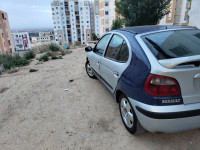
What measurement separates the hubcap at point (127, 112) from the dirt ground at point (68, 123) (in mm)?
204

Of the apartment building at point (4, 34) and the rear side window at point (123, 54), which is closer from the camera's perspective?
the rear side window at point (123, 54)

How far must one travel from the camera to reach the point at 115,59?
2.65 m

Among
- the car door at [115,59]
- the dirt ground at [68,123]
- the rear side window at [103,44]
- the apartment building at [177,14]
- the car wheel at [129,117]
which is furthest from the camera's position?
the apartment building at [177,14]

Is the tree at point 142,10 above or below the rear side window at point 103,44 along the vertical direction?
above

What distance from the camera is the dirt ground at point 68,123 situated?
2188 millimetres

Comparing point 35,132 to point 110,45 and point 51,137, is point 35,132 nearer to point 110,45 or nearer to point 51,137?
point 51,137

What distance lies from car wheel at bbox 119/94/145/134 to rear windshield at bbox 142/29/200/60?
88 cm

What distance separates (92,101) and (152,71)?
2.14 meters

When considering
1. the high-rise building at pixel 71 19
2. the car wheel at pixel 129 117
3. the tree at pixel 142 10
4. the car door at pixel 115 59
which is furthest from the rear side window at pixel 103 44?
the high-rise building at pixel 71 19

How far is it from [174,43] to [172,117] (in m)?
1.04

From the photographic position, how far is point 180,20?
28797 mm

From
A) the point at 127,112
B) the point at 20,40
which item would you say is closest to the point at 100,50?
the point at 127,112

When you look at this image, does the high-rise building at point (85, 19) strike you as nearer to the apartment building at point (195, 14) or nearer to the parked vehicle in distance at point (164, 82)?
the apartment building at point (195, 14)

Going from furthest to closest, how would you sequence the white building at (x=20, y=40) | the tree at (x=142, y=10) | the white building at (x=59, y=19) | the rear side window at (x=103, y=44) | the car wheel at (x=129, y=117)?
the white building at (x=59, y=19) → the white building at (x=20, y=40) → the tree at (x=142, y=10) → the rear side window at (x=103, y=44) → the car wheel at (x=129, y=117)
